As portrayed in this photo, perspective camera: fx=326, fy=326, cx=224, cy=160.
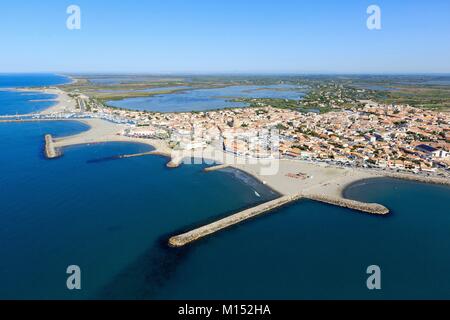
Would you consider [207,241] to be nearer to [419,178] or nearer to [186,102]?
[419,178]

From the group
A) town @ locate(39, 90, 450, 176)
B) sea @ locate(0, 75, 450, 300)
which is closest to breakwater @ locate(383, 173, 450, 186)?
sea @ locate(0, 75, 450, 300)

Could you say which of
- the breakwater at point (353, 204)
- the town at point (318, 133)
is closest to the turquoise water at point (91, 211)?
the breakwater at point (353, 204)

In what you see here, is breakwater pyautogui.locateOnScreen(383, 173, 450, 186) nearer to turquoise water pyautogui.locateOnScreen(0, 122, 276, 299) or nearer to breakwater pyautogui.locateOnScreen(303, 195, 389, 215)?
breakwater pyautogui.locateOnScreen(303, 195, 389, 215)

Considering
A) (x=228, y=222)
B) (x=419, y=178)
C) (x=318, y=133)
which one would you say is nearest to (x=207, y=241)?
(x=228, y=222)
